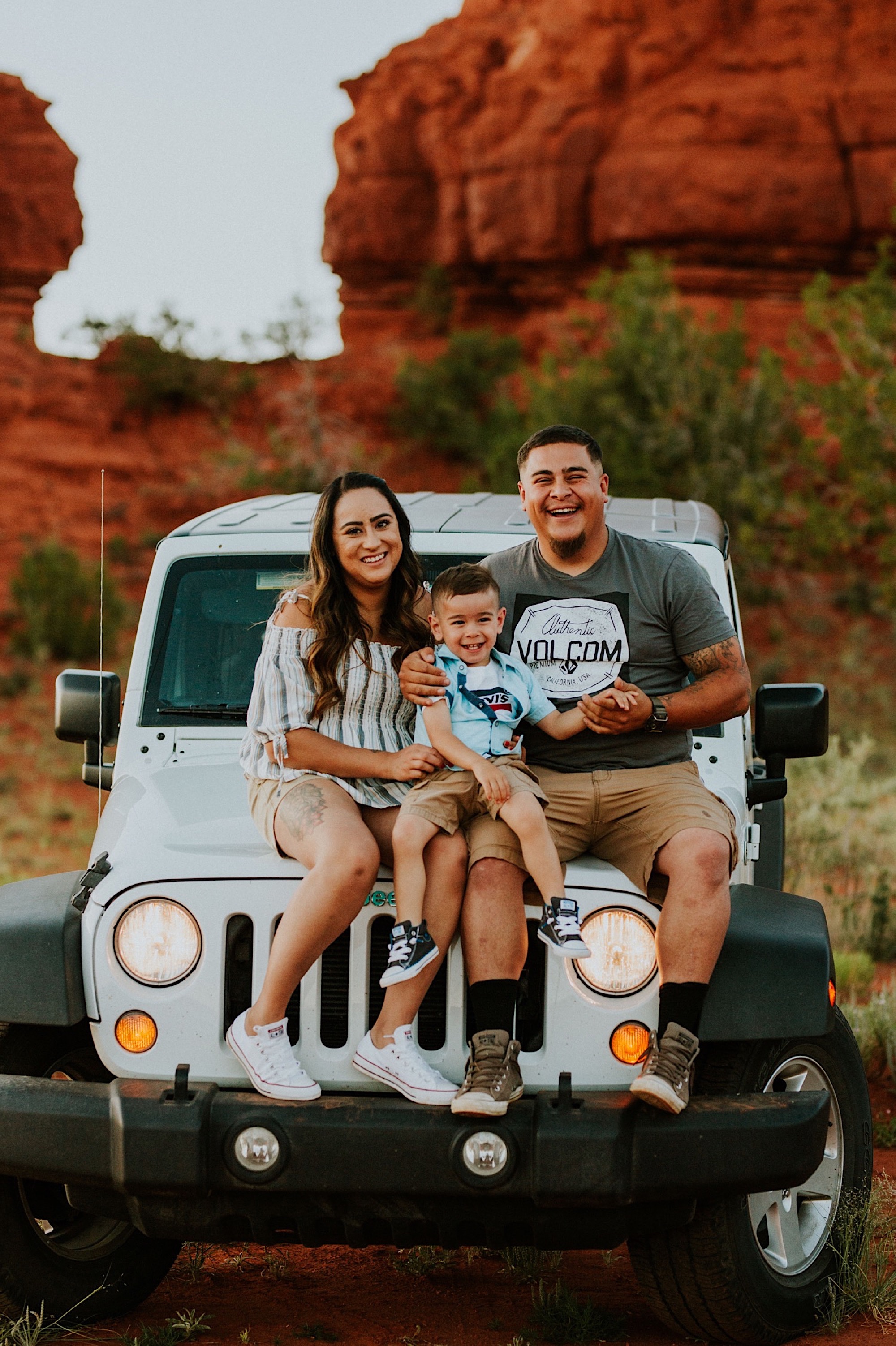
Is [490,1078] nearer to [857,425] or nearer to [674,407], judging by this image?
[857,425]

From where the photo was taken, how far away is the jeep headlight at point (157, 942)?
341cm

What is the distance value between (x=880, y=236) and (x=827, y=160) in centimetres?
199

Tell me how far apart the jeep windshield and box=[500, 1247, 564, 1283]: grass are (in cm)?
176

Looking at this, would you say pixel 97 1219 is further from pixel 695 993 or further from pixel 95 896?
pixel 695 993

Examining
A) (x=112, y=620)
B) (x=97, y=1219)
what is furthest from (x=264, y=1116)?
(x=112, y=620)

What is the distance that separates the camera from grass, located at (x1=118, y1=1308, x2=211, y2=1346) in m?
3.62

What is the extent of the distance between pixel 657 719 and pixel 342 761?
0.84m

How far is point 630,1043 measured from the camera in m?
3.38

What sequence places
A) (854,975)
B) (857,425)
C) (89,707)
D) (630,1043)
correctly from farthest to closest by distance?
1. (857,425)
2. (854,975)
3. (89,707)
4. (630,1043)

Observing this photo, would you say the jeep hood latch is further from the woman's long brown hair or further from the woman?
the woman's long brown hair

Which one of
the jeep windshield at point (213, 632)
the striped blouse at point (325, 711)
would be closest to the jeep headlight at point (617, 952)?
the striped blouse at point (325, 711)

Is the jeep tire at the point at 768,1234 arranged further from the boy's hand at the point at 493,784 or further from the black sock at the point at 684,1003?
the boy's hand at the point at 493,784

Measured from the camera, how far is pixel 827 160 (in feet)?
90.1

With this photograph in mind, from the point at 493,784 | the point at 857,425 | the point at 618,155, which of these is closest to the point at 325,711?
the point at 493,784
